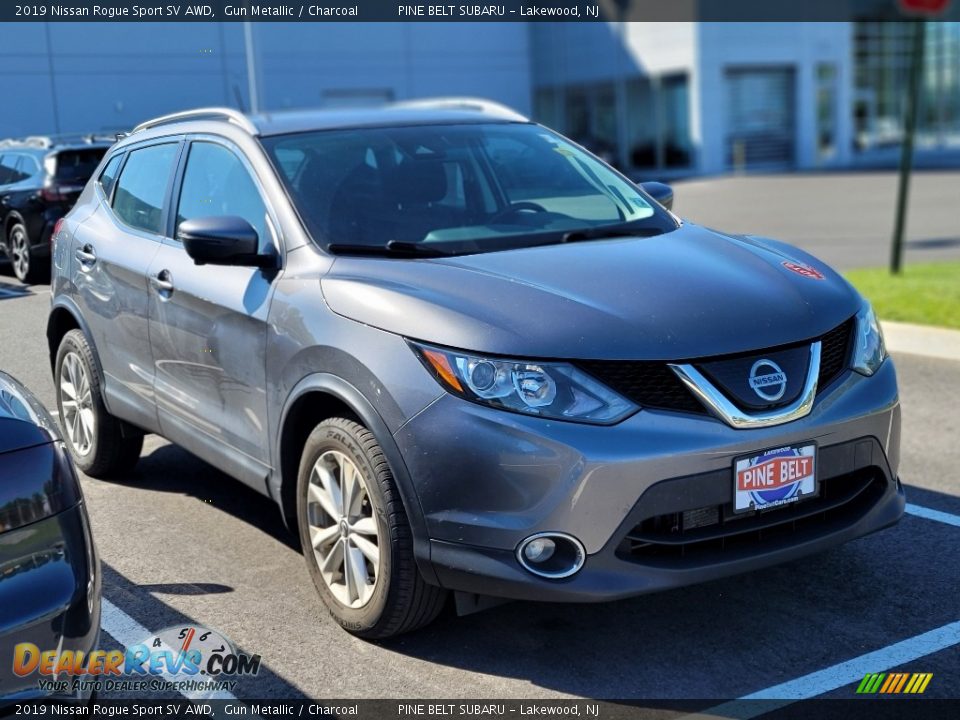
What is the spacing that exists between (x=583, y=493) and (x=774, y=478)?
0.62 meters

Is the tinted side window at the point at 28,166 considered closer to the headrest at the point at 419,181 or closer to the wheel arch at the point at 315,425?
the headrest at the point at 419,181

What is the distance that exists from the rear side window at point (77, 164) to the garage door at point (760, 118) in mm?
31083

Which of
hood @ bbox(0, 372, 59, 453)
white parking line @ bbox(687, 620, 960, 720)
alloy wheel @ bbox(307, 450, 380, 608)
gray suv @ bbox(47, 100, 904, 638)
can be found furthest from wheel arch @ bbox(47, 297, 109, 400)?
white parking line @ bbox(687, 620, 960, 720)

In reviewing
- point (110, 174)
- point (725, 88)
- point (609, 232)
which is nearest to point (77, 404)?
point (110, 174)

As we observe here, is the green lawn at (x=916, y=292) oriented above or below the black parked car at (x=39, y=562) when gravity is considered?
below

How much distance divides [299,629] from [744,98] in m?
34.2

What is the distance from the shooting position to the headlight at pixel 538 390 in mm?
3316

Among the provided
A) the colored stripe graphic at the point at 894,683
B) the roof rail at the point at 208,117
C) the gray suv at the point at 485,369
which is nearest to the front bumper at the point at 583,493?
the gray suv at the point at 485,369

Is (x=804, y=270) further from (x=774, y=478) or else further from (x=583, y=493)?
(x=583, y=493)

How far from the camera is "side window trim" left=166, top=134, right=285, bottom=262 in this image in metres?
4.23

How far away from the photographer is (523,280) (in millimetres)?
3754

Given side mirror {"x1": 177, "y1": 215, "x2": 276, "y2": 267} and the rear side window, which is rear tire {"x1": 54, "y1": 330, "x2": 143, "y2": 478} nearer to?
the rear side window

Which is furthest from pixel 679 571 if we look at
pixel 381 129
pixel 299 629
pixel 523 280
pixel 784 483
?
pixel 381 129

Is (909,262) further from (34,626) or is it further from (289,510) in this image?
(34,626)
